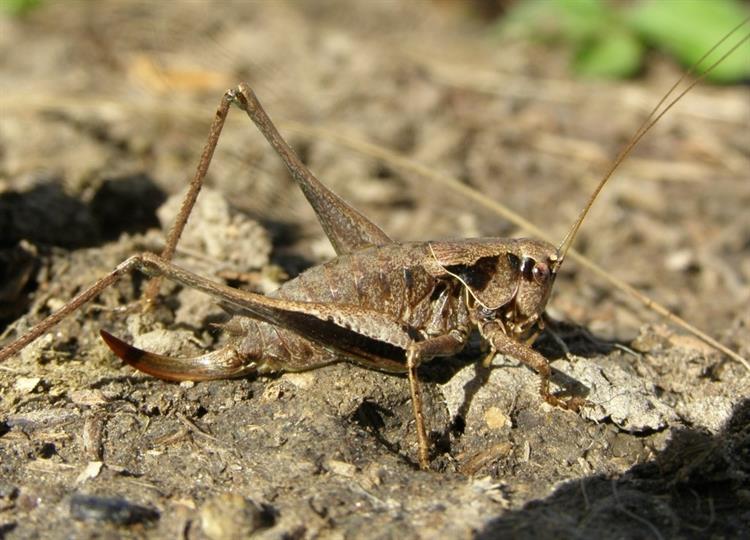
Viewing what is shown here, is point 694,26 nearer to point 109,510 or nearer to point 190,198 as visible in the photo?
point 190,198

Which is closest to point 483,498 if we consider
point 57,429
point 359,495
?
point 359,495

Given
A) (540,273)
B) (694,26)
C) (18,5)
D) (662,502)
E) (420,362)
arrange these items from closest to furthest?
(662,502), (420,362), (540,273), (694,26), (18,5)

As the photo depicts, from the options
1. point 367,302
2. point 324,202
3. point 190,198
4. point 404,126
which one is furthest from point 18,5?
point 367,302

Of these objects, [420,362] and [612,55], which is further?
[612,55]

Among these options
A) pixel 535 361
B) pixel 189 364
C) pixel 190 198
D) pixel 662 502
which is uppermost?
pixel 190 198

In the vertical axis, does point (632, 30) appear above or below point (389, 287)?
above

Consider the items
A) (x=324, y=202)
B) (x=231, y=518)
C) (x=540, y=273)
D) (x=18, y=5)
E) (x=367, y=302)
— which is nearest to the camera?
(x=231, y=518)

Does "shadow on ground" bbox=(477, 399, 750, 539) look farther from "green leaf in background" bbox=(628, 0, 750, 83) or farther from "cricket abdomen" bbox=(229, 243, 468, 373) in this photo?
"green leaf in background" bbox=(628, 0, 750, 83)
